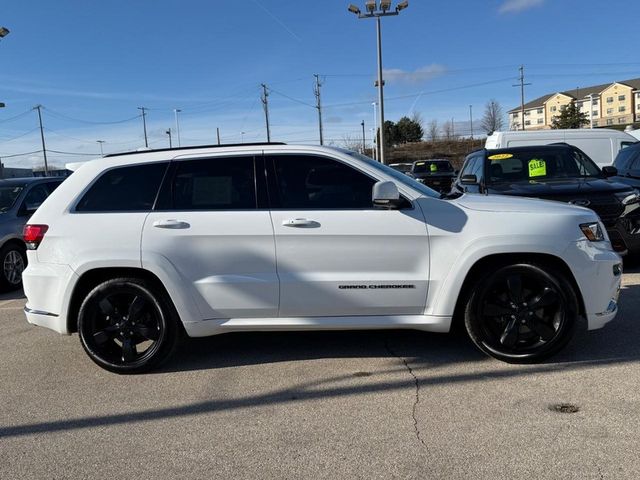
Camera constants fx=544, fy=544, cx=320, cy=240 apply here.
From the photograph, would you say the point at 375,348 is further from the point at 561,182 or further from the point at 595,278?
the point at 561,182

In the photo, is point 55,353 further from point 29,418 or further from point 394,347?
point 394,347

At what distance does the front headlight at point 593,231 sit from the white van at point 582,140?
9255 mm

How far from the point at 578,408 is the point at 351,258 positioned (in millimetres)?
1828

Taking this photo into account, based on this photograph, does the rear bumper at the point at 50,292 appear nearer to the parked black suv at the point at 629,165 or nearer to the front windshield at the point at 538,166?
the front windshield at the point at 538,166

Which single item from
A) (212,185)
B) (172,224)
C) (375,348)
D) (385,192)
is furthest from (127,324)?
(385,192)

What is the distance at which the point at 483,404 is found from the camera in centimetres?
360

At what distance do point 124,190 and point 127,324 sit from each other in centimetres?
109

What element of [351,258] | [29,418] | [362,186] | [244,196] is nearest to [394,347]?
[351,258]

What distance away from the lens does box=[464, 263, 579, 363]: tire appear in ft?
13.6

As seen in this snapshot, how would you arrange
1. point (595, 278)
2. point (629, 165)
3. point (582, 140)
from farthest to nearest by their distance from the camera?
point (582, 140)
point (629, 165)
point (595, 278)

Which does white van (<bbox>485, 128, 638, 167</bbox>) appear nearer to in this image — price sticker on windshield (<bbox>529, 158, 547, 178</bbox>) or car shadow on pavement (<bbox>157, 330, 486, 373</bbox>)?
price sticker on windshield (<bbox>529, 158, 547, 178</bbox>)

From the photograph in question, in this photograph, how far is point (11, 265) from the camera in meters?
8.46

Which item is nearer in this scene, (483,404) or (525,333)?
(483,404)

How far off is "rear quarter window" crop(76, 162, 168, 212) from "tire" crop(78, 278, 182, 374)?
2.00 ft
